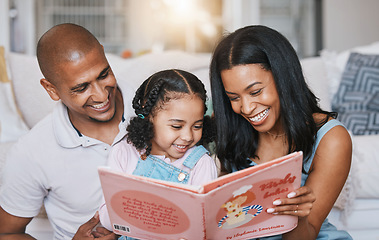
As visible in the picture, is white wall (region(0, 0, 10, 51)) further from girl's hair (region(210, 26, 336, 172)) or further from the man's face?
girl's hair (region(210, 26, 336, 172))

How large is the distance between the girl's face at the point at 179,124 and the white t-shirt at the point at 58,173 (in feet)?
0.47

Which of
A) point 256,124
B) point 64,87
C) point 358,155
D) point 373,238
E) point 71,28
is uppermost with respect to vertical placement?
point 71,28

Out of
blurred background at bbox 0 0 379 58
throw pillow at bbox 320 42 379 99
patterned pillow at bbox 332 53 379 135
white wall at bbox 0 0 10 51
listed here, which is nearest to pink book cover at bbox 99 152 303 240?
patterned pillow at bbox 332 53 379 135

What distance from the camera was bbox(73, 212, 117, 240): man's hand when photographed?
3.83 feet

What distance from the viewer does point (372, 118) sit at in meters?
2.06

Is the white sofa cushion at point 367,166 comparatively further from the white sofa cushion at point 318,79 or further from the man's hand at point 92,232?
the man's hand at point 92,232

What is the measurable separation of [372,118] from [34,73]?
179 cm

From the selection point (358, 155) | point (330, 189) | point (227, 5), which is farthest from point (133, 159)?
point (227, 5)

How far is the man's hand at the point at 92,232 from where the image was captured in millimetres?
1166

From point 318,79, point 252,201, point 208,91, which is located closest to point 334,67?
point 318,79

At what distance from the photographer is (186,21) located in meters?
5.80

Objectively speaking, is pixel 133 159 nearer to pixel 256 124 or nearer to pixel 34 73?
pixel 256 124

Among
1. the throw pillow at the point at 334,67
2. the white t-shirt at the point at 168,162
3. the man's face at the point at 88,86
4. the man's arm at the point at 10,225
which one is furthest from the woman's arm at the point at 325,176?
the throw pillow at the point at 334,67

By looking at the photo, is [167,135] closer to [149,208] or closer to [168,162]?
[168,162]
